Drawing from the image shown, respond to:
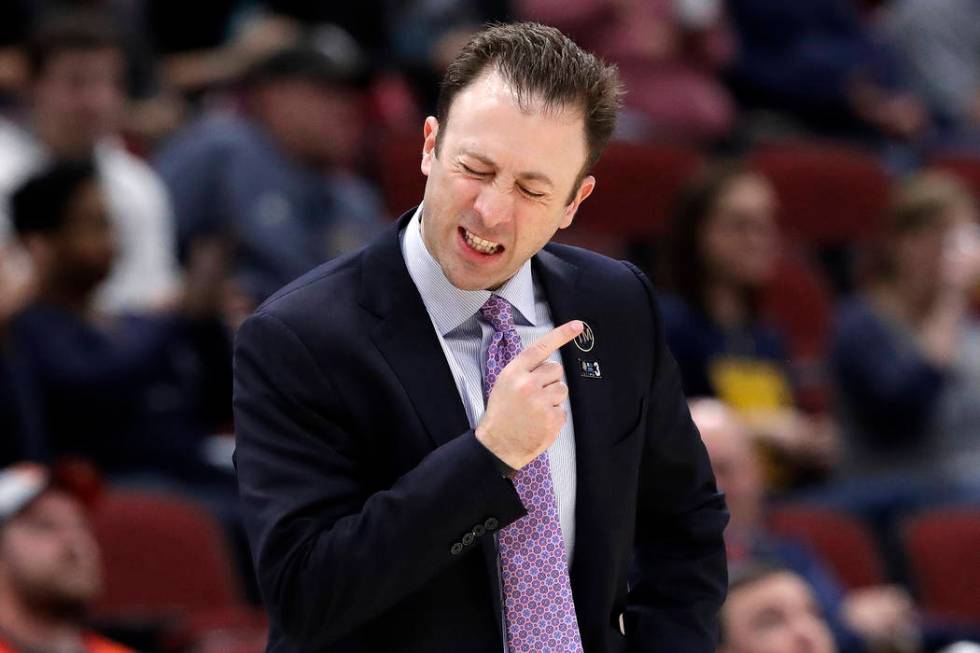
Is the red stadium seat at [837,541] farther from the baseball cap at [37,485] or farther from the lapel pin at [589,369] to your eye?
the lapel pin at [589,369]

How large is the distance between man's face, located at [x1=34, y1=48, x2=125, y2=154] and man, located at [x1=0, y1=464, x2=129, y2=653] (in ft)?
4.91

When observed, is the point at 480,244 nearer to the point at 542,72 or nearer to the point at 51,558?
the point at 542,72

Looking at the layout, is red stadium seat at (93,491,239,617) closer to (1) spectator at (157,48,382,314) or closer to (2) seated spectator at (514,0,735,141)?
(1) spectator at (157,48,382,314)

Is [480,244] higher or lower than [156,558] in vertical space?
higher

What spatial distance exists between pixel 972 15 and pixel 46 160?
4.64 metres

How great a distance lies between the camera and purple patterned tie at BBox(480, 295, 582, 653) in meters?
1.77

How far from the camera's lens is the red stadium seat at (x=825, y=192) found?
6691 millimetres

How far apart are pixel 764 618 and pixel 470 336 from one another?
80.2 inches

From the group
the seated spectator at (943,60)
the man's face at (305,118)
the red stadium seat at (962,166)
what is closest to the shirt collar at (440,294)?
the man's face at (305,118)

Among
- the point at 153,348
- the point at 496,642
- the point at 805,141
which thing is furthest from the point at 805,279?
the point at 496,642

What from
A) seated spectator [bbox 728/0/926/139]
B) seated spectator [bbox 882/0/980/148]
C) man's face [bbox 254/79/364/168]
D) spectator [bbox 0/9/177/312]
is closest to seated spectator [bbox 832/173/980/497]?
man's face [bbox 254/79/364/168]

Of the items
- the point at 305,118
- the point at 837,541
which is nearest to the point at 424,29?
the point at 305,118

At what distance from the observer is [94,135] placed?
5.07 meters

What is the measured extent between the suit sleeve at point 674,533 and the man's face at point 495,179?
0.26m
